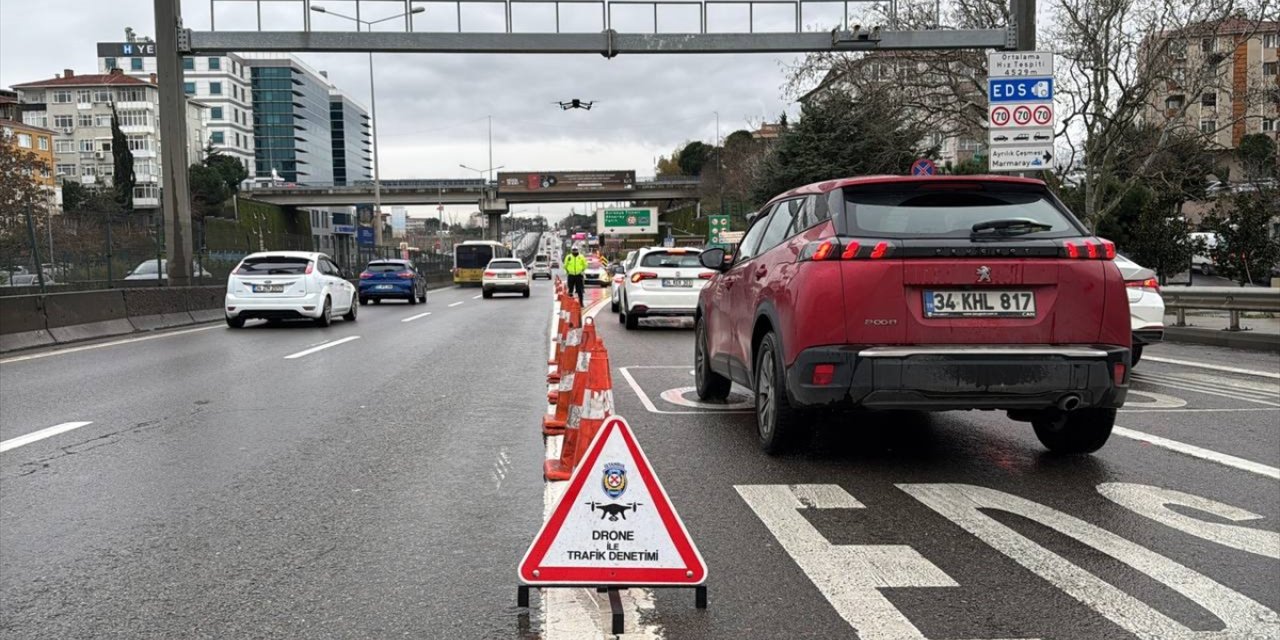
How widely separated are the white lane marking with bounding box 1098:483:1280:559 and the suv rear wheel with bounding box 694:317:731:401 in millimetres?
3891

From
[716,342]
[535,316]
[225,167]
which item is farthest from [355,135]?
[716,342]

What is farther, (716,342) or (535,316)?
(535,316)

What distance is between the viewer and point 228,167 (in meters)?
113

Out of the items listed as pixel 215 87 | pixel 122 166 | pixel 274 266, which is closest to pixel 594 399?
pixel 274 266

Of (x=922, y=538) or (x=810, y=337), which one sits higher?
(x=810, y=337)

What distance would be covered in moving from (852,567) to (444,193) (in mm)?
89620

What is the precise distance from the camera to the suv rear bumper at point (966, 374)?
567 centimetres

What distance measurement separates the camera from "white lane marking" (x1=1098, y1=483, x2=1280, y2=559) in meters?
4.68

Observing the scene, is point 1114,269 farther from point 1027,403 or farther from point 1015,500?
point 1015,500

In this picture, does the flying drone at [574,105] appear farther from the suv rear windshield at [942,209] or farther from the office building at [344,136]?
the office building at [344,136]

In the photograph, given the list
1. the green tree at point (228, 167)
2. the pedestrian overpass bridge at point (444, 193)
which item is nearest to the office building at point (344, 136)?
the green tree at point (228, 167)

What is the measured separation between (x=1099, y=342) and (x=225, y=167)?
11756 cm

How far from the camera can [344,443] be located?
23.7ft

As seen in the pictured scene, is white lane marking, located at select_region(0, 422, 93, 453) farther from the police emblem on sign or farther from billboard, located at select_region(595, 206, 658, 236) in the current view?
billboard, located at select_region(595, 206, 658, 236)
